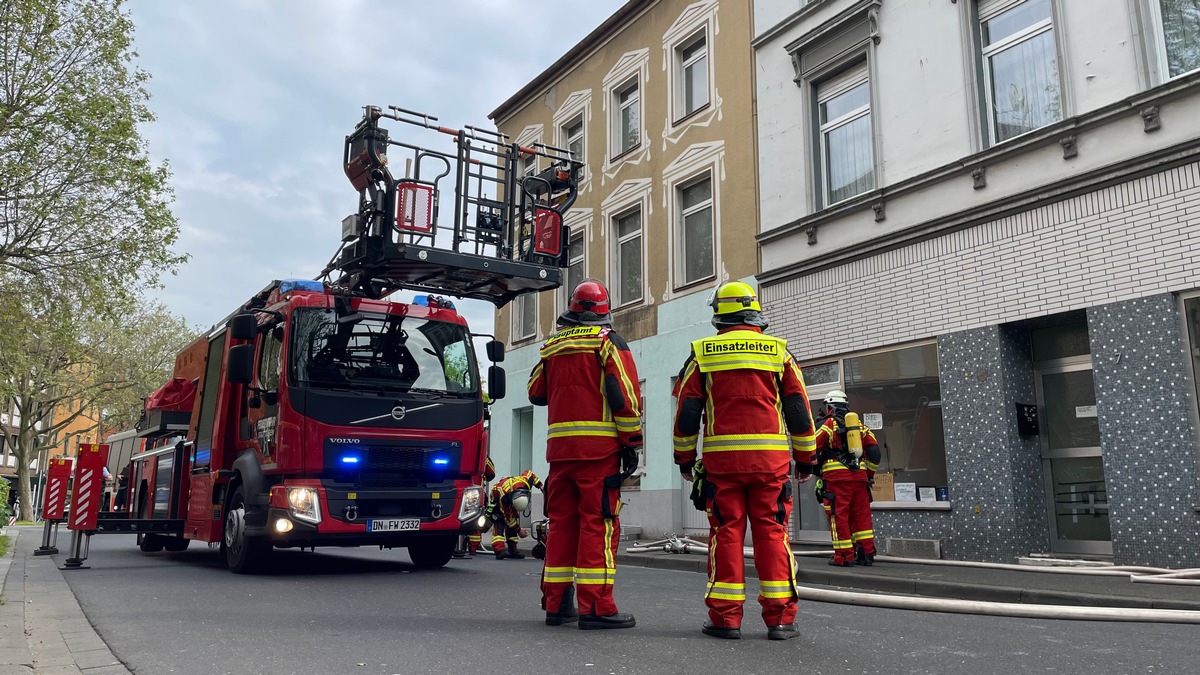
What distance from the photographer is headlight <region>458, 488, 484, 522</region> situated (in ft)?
30.5

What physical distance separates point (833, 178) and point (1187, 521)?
683 centimetres

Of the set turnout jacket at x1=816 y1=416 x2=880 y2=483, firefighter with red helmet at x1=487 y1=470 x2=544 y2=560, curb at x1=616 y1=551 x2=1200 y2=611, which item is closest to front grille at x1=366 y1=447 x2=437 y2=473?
firefighter with red helmet at x1=487 y1=470 x2=544 y2=560

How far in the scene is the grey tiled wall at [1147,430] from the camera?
8.59 m

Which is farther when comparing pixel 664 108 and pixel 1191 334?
pixel 664 108

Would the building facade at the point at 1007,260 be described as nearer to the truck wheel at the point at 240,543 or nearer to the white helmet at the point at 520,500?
the white helmet at the point at 520,500

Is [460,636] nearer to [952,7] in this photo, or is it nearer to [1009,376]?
[1009,376]

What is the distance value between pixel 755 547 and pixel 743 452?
538 millimetres

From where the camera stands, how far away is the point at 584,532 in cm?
530

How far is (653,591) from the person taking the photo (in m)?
7.78

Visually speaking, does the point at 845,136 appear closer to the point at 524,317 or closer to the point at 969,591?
the point at 969,591

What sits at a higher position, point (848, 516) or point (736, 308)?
point (736, 308)

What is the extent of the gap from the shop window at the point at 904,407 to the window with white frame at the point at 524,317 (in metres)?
10.2

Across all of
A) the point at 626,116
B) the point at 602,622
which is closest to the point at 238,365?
the point at 602,622

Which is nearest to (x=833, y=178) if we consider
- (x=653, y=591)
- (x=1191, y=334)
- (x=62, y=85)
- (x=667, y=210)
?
(x=667, y=210)
